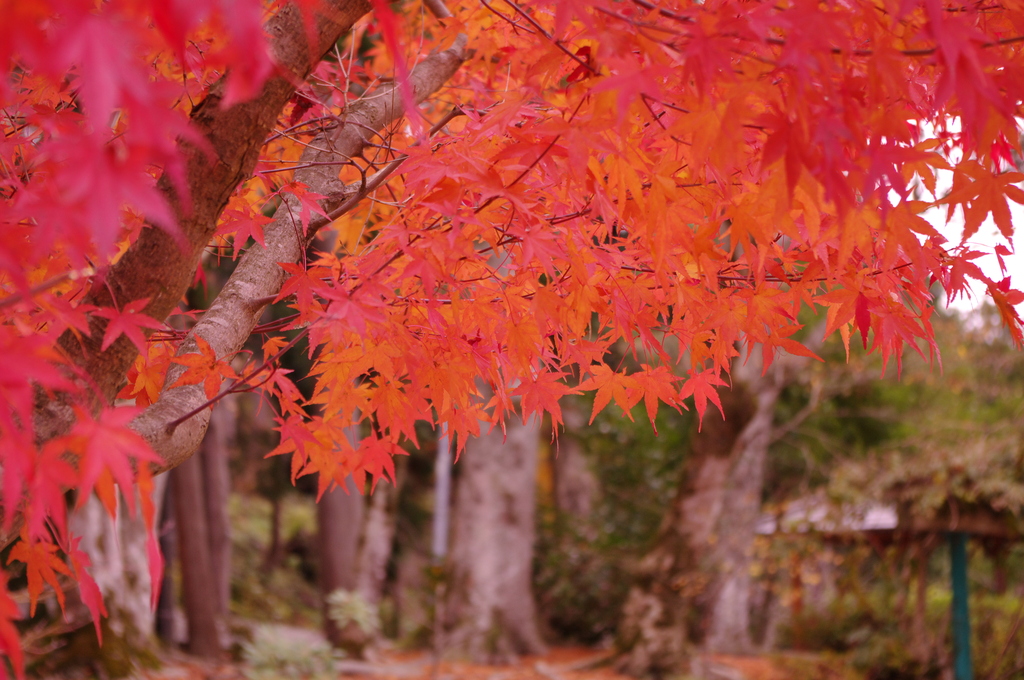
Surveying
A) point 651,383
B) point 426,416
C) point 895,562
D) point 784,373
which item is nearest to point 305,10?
point 426,416

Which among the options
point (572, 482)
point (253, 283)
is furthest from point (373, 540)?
point (253, 283)

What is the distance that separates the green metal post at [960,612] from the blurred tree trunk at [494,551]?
148 inches

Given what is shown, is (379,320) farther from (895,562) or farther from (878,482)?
(895,562)

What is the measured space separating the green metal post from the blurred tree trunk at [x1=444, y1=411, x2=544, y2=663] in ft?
12.3

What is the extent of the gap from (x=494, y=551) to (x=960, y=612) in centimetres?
406

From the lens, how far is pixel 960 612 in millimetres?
6188

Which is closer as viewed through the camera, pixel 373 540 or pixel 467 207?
pixel 467 207

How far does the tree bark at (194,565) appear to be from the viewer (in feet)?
21.0

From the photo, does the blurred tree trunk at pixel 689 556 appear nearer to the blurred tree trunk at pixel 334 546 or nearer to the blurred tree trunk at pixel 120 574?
the blurred tree trunk at pixel 334 546

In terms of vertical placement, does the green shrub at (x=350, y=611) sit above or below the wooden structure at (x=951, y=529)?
below

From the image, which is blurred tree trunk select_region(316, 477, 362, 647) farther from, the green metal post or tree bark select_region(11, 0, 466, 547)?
tree bark select_region(11, 0, 466, 547)

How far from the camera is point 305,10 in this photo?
0.87 m

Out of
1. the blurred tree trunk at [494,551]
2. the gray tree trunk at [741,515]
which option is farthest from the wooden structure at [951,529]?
the blurred tree trunk at [494,551]

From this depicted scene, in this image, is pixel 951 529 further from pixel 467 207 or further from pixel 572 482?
pixel 467 207
